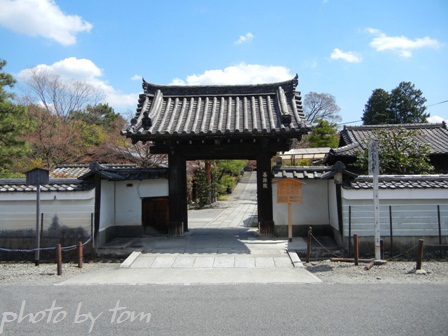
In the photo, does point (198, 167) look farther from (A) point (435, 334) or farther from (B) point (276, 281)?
(A) point (435, 334)

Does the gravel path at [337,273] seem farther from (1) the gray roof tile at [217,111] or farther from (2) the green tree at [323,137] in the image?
(2) the green tree at [323,137]

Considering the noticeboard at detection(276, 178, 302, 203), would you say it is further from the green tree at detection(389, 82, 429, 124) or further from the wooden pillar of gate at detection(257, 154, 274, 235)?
the green tree at detection(389, 82, 429, 124)

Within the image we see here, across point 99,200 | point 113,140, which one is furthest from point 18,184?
point 113,140

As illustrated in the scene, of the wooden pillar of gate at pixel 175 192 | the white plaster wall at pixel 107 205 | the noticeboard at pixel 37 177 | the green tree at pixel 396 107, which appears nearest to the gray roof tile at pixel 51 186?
the white plaster wall at pixel 107 205

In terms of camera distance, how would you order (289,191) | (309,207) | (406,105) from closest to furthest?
(289,191)
(309,207)
(406,105)

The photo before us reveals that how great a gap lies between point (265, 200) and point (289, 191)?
1097 mm

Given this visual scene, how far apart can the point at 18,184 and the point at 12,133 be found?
8.14 meters

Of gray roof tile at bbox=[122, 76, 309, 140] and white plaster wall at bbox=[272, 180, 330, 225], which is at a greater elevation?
gray roof tile at bbox=[122, 76, 309, 140]

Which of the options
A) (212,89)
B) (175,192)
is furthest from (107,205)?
(212,89)

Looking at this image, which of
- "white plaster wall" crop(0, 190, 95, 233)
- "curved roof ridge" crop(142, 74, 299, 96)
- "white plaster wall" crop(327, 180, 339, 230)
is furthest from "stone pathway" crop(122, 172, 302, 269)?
"curved roof ridge" crop(142, 74, 299, 96)

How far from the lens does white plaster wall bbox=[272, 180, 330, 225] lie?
12078 millimetres

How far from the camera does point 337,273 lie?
328 inches

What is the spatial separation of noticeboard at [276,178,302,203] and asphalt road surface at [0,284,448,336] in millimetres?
4288

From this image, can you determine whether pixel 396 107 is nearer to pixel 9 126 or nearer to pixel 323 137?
pixel 323 137
